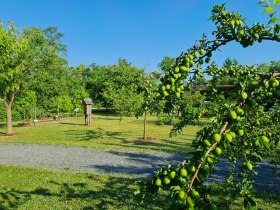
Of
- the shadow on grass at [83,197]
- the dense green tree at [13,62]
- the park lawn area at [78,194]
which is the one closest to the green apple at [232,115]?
the park lawn area at [78,194]

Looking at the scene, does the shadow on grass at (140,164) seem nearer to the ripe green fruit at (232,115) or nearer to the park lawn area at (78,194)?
the park lawn area at (78,194)

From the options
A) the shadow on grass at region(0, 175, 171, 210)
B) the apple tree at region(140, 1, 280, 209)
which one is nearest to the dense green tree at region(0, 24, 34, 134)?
the shadow on grass at region(0, 175, 171, 210)

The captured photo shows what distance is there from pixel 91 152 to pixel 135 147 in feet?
11.9

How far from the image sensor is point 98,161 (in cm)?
1639

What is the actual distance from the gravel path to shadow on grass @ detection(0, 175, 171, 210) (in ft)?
7.53

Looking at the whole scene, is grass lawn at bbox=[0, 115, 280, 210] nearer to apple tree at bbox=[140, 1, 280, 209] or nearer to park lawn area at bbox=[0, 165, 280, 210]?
park lawn area at bbox=[0, 165, 280, 210]

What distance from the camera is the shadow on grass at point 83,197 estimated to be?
962 centimetres

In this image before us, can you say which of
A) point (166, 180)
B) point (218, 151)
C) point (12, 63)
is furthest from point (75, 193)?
point (12, 63)

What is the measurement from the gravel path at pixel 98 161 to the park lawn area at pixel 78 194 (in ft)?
4.59

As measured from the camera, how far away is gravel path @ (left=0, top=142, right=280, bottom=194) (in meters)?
14.2

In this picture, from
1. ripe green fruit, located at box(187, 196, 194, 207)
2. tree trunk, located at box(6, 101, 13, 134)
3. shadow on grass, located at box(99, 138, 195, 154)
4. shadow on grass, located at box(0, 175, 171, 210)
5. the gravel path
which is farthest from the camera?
tree trunk, located at box(6, 101, 13, 134)

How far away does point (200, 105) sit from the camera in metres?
5.90

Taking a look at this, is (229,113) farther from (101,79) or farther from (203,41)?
(101,79)

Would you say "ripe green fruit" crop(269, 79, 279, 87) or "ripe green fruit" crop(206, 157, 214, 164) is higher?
"ripe green fruit" crop(269, 79, 279, 87)
